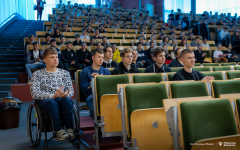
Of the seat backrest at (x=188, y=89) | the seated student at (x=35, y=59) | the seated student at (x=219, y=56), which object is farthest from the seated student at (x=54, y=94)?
the seated student at (x=219, y=56)

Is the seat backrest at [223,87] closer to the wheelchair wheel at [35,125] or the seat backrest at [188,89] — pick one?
the seat backrest at [188,89]

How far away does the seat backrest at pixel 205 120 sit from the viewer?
4.03ft

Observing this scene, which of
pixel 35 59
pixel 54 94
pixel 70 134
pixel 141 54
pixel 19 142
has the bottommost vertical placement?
pixel 19 142

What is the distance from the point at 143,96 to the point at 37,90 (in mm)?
1090

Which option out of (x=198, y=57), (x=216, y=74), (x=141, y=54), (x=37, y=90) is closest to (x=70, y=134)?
(x=37, y=90)

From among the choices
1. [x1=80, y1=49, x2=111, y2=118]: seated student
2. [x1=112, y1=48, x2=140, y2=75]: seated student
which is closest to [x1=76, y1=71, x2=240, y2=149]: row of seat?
[x1=80, y1=49, x2=111, y2=118]: seated student

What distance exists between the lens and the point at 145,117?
1660 mm

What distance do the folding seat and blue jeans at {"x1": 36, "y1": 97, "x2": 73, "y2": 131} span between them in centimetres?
67

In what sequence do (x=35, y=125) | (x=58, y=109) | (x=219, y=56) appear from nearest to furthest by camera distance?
(x=58, y=109) → (x=35, y=125) → (x=219, y=56)

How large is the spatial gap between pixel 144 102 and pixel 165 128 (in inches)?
Answer: 9.7

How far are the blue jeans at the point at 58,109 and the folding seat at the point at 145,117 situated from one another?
673 mm

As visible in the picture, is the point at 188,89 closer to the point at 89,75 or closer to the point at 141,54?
the point at 89,75

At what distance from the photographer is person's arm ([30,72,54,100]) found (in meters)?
2.18

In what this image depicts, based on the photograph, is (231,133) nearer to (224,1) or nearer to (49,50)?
(49,50)
